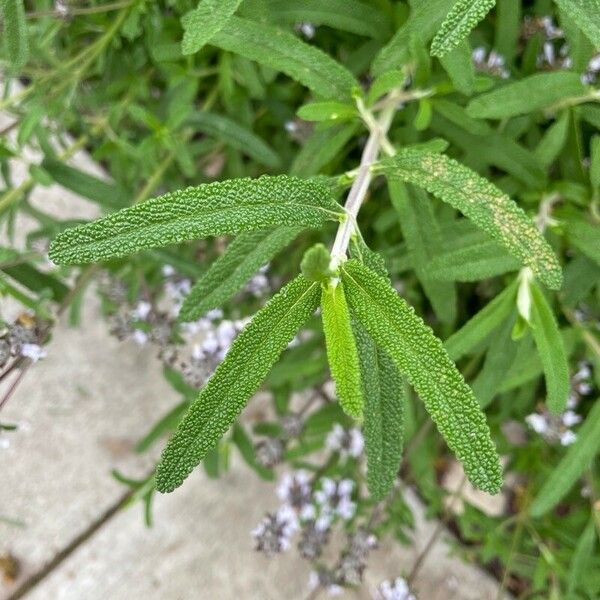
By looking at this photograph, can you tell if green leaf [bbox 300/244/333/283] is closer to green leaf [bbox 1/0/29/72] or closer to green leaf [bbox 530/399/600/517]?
green leaf [bbox 1/0/29/72]

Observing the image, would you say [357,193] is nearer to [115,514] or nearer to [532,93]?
[532,93]

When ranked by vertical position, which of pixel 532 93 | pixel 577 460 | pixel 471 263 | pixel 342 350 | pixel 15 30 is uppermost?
pixel 15 30

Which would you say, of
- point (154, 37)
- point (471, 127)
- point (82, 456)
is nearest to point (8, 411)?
point (82, 456)

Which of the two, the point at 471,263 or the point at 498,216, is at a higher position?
the point at 498,216

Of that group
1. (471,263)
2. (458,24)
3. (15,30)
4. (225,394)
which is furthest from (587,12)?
(15,30)

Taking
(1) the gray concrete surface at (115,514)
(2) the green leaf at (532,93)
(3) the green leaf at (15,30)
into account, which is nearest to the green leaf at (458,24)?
(2) the green leaf at (532,93)

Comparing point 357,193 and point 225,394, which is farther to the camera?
point 357,193
